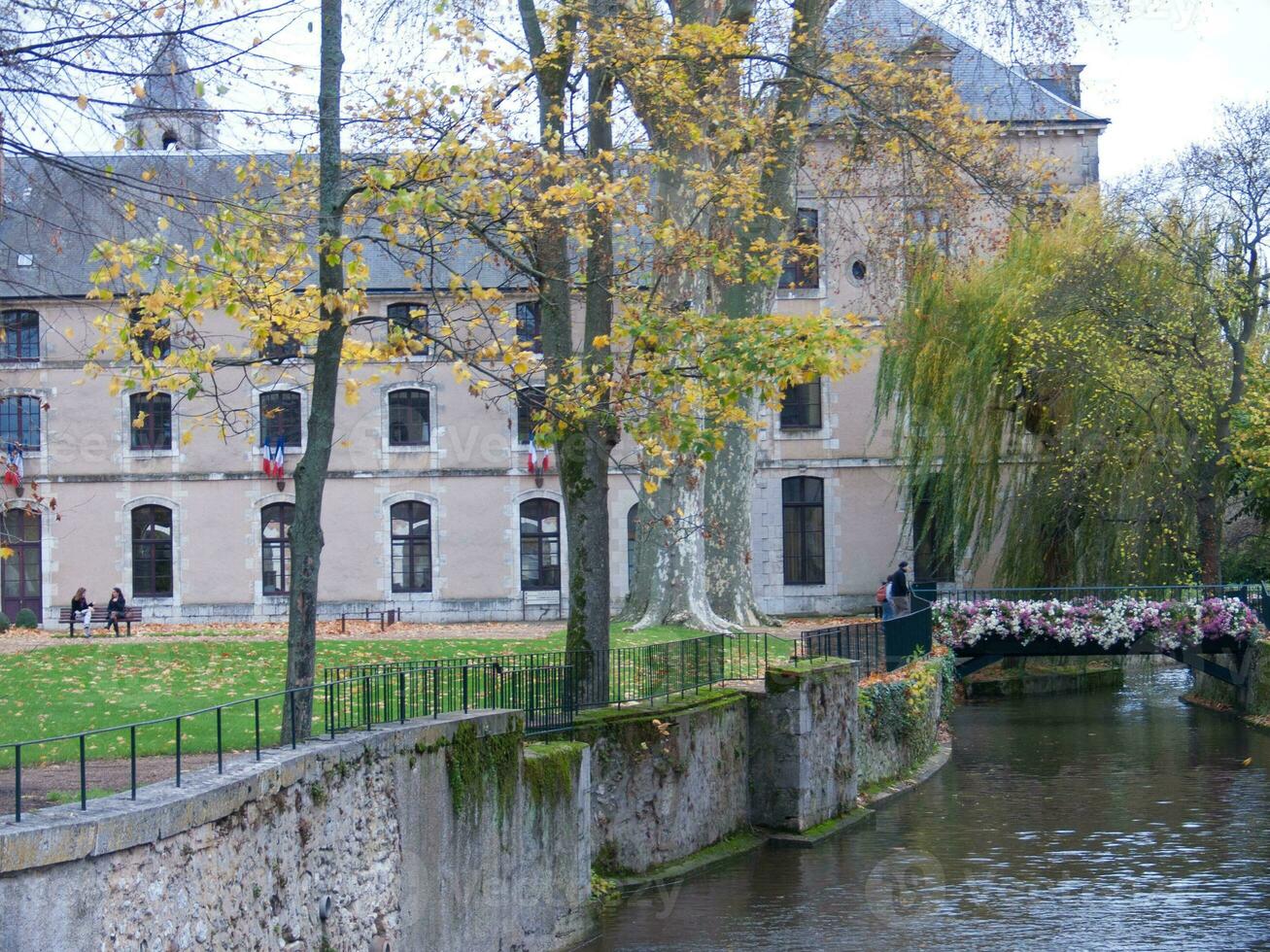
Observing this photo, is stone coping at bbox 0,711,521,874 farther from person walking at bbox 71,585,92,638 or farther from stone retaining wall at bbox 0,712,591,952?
person walking at bbox 71,585,92,638

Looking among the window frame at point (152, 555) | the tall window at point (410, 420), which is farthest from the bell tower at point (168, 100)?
the window frame at point (152, 555)

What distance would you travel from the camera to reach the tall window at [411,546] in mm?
33750

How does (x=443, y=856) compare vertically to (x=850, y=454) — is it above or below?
below

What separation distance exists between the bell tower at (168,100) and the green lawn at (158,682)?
3.29m

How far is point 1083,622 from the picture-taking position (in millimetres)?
21812

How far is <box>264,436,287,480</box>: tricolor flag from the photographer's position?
33.1 meters

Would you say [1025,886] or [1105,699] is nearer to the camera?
[1025,886]

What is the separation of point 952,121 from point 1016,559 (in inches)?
400

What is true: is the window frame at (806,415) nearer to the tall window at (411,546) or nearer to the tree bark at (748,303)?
the tall window at (411,546)

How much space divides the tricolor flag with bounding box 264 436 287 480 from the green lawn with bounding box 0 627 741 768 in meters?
10.0

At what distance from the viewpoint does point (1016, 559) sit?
86.1 feet

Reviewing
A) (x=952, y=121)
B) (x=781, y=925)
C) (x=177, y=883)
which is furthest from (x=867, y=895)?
(x=952, y=121)

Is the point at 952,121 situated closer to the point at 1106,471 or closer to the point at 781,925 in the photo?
the point at 1106,471

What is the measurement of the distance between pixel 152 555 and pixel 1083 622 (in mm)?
20188
